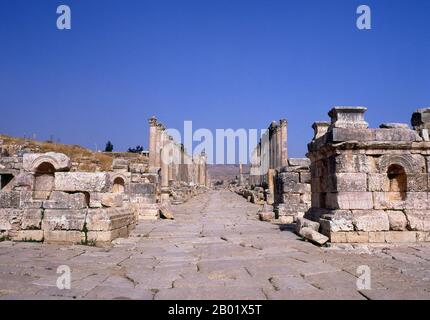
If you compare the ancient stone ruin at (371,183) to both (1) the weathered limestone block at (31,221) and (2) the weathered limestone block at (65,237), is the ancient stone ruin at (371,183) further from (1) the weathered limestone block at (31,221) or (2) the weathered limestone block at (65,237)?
(1) the weathered limestone block at (31,221)

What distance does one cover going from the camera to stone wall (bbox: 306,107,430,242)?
6.91 metres

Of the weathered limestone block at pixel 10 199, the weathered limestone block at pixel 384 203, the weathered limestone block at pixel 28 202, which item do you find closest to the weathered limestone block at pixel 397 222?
the weathered limestone block at pixel 384 203

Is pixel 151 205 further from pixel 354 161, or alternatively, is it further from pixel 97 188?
pixel 354 161

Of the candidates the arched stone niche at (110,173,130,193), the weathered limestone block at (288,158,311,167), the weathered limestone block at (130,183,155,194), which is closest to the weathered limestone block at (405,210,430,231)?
the weathered limestone block at (288,158,311,167)

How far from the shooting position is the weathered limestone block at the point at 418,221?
6.99 metres

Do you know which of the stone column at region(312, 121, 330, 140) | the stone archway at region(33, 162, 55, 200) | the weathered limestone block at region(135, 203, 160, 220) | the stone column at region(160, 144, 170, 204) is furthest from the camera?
the stone column at region(160, 144, 170, 204)

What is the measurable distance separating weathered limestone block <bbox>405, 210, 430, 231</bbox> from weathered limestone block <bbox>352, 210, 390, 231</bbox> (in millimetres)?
449

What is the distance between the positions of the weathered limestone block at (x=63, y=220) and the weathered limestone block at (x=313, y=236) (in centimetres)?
432

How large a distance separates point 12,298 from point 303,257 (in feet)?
12.8

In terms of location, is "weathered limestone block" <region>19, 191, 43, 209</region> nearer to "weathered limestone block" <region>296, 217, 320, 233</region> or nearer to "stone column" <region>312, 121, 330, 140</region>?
"weathered limestone block" <region>296, 217, 320, 233</region>

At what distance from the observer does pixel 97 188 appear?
7.55 meters

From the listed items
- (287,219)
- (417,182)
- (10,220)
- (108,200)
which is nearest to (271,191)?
(287,219)

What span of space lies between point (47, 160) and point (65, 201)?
0.98 meters

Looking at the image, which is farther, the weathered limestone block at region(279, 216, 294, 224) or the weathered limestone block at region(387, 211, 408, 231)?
the weathered limestone block at region(279, 216, 294, 224)
